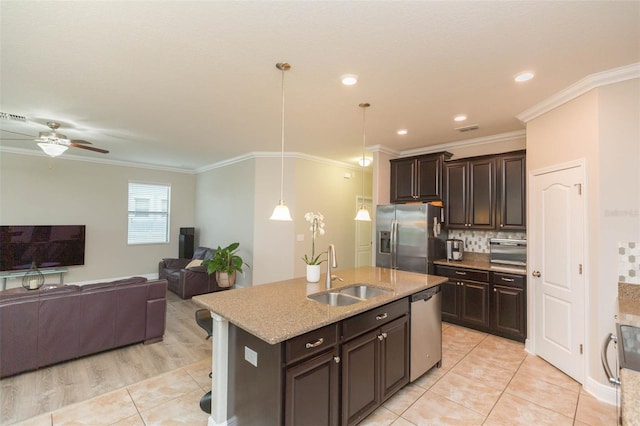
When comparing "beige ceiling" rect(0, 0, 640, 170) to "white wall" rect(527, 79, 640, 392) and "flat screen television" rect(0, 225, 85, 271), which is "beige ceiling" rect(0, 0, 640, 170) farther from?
"flat screen television" rect(0, 225, 85, 271)

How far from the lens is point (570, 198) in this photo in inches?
113

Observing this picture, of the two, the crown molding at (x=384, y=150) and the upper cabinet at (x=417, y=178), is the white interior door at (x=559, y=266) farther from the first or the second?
the crown molding at (x=384, y=150)

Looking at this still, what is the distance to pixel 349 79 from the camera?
2648mm

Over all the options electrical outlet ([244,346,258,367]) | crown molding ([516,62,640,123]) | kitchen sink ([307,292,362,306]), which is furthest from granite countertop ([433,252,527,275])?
electrical outlet ([244,346,258,367])

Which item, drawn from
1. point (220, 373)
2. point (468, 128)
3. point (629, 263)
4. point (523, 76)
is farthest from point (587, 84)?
point (220, 373)

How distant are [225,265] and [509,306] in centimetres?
460

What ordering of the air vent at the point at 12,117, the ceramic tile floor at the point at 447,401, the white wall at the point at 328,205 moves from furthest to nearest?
the white wall at the point at 328,205, the air vent at the point at 12,117, the ceramic tile floor at the point at 447,401

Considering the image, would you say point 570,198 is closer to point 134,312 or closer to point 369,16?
point 369,16

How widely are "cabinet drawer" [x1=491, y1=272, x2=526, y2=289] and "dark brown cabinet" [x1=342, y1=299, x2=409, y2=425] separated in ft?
6.42

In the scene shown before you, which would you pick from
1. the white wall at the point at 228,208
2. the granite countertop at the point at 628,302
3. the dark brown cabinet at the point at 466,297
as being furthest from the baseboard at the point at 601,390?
the white wall at the point at 228,208

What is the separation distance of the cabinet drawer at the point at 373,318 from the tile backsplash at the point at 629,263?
6.01ft

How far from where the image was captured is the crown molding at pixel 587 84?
2404 millimetres

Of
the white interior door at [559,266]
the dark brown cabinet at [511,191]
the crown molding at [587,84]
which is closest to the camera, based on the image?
the crown molding at [587,84]

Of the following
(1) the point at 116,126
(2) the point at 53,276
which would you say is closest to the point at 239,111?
(1) the point at 116,126
